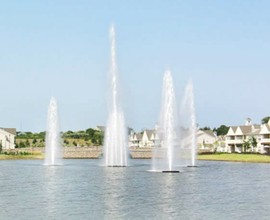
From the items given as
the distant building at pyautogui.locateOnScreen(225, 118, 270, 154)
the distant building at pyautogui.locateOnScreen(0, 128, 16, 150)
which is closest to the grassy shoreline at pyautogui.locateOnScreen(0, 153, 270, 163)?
the distant building at pyautogui.locateOnScreen(225, 118, 270, 154)

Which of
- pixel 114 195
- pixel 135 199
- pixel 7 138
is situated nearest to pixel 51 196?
pixel 114 195

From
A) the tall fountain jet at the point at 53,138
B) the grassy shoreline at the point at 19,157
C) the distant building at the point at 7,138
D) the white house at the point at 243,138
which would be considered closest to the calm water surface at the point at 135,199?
the tall fountain jet at the point at 53,138

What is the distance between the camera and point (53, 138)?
9869cm

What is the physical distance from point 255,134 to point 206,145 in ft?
134

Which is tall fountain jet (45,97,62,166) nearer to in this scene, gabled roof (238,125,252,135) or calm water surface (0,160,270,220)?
calm water surface (0,160,270,220)

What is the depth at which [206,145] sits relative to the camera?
187750 millimetres

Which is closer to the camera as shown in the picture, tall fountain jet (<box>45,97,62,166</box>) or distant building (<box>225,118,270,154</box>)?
tall fountain jet (<box>45,97,62,166</box>)

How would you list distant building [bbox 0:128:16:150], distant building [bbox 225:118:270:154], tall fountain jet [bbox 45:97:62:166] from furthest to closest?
1. distant building [bbox 0:128:16:150]
2. distant building [bbox 225:118:270:154]
3. tall fountain jet [bbox 45:97:62:166]

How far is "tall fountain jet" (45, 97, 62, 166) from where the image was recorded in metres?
96.6

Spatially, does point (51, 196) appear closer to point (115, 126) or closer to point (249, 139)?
point (115, 126)

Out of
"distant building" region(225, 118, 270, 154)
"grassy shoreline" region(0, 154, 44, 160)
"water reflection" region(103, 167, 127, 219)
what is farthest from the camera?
"distant building" region(225, 118, 270, 154)

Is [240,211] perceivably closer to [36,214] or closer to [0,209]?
[36,214]

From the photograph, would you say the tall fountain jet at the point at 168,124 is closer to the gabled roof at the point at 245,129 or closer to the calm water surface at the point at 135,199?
the calm water surface at the point at 135,199

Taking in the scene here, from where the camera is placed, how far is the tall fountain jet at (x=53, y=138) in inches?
3804
